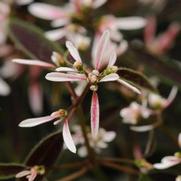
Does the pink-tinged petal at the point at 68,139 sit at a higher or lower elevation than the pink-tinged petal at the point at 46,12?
lower

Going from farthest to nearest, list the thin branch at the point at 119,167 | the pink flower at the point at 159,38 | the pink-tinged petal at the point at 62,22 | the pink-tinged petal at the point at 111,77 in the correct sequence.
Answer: the pink flower at the point at 159,38
the pink-tinged petal at the point at 62,22
the thin branch at the point at 119,167
the pink-tinged petal at the point at 111,77

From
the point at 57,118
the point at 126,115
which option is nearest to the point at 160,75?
the point at 126,115

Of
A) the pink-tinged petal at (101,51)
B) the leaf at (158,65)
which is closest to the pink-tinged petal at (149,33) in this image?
the leaf at (158,65)

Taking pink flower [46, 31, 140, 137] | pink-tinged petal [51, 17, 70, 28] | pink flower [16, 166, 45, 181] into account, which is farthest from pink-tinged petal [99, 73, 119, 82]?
pink-tinged petal [51, 17, 70, 28]

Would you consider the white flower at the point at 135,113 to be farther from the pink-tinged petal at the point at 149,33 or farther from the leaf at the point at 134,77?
the pink-tinged petal at the point at 149,33

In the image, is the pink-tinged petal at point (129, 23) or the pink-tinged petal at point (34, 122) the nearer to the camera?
the pink-tinged petal at point (34, 122)

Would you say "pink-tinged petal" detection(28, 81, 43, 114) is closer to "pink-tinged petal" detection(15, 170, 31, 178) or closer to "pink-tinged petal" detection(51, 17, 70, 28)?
"pink-tinged petal" detection(51, 17, 70, 28)
